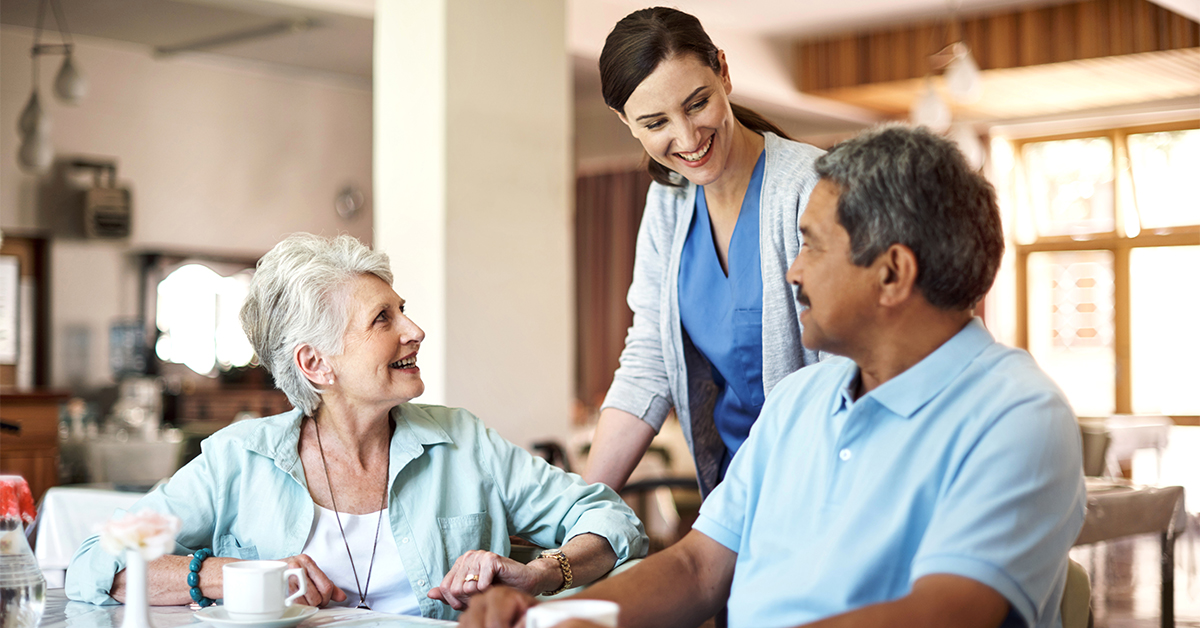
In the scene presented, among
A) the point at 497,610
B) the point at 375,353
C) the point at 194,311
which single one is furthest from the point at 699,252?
the point at 194,311

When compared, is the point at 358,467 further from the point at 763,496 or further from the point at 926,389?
the point at 926,389

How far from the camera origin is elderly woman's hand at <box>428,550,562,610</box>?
154cm

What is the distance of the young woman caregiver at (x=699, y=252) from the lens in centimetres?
176

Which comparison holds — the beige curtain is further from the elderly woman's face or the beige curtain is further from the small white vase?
the small white vase

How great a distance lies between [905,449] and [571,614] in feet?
1.38

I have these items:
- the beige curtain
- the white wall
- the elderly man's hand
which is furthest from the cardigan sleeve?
the beige curtain

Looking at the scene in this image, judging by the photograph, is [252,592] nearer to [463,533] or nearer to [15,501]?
[15,501]

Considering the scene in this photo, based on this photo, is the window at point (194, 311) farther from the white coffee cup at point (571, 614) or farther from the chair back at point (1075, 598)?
the white coffee cup at point (571, 614)

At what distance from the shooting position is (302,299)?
182 centimetres

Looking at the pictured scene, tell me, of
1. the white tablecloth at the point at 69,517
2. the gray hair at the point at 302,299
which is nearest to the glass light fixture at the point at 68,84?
the white tablecloth at the point at 69,517

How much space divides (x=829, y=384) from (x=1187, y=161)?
836 cm

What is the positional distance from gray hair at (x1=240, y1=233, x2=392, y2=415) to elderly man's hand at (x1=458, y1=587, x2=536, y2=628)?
0.70m

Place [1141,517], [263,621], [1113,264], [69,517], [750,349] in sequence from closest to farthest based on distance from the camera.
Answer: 1. [263,621]
2. [750,349]
3. [1141,517]
4. [69,517]
5. [1113,264]

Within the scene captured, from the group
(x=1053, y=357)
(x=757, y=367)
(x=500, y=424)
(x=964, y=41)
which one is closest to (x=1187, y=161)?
(x=1053, y=357)
